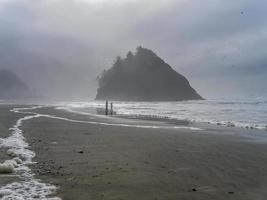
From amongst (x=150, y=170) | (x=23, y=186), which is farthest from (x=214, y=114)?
(x=23, y=186)

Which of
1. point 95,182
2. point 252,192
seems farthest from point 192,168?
point 95,182

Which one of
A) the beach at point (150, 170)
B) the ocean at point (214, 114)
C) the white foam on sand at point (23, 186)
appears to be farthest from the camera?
the ocean at point (214, 114)

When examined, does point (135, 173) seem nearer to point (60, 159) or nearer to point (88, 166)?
point (88, 166)

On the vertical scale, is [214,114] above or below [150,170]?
above

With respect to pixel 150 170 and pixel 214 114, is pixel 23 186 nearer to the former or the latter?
pixel 150 170

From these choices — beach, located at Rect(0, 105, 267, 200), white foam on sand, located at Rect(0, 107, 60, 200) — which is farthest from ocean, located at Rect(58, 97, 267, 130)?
white foam on sand, located at Rect(0, 107, 60, 200)

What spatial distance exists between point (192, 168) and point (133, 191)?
3.33 metres

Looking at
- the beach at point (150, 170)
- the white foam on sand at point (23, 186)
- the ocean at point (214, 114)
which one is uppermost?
the ocean at point (214, 114)

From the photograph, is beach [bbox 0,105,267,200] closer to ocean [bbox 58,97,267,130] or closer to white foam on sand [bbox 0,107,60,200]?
white foam on sand [bbox 0,107,60,200]

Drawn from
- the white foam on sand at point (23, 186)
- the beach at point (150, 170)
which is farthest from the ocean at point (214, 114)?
the white foam on sand at point (23, 186)

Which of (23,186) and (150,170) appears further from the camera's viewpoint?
(150,170)

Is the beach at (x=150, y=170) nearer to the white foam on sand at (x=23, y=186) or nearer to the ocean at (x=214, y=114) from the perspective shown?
the white foam on sand at (x=23, y=186)

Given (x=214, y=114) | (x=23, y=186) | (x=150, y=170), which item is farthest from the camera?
(x=214, y=114)

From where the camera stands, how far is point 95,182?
27.9 feet
